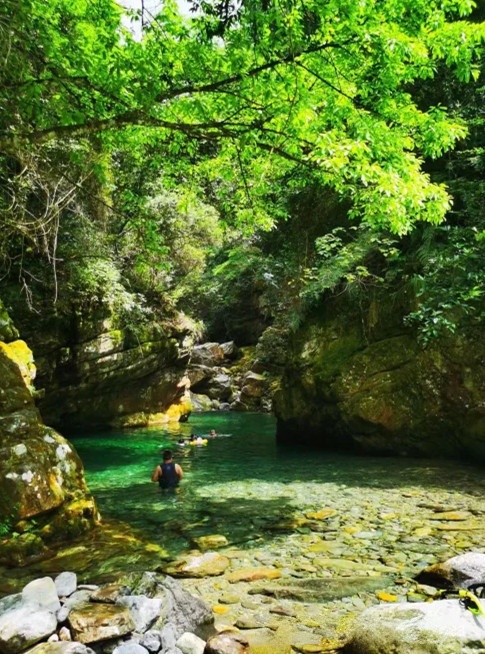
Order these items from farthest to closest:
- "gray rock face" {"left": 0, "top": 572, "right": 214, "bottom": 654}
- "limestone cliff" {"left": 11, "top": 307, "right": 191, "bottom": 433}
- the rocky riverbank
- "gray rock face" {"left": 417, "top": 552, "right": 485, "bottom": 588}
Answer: "limestone cliff" {"left": 11, "top": 307, "right": 191, "bottom": 433} < "gray rock face" {"left": 417, "top": 552, "right": 485, "bottom": 588} < the rocky riverbank < "gray rock face" {"left": 0, "top": 572, "right": 214, "bottom": 654}

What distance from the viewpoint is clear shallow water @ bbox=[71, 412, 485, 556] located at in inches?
312

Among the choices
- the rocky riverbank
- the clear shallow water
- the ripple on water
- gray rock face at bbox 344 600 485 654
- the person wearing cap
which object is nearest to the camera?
gray rock face at bbox 344 600 485 654

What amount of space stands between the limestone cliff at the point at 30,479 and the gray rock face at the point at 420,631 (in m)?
4.44

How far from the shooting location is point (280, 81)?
5.47 meters

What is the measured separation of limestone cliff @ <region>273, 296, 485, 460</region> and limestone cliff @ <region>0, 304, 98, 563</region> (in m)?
8.33

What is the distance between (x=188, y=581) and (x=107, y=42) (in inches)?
257

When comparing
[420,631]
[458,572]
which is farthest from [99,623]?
[458,572]

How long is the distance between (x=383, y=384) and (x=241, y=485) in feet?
16.1

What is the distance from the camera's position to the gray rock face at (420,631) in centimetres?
357

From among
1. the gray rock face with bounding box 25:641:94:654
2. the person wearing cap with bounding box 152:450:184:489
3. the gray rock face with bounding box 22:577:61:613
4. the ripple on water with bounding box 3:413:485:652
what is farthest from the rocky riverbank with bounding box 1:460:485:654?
the person wearing cap with bounding box 152:450:184:489

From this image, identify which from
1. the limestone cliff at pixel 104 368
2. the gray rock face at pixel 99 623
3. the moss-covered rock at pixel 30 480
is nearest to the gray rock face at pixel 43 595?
the gray rock face at pixel 99 623

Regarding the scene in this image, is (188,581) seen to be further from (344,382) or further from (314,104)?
(344,382)

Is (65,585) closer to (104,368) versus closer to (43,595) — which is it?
(43,595)

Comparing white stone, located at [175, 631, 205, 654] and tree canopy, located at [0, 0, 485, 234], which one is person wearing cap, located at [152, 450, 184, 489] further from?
tree canopy, located at [0, 0, 485, 234]
